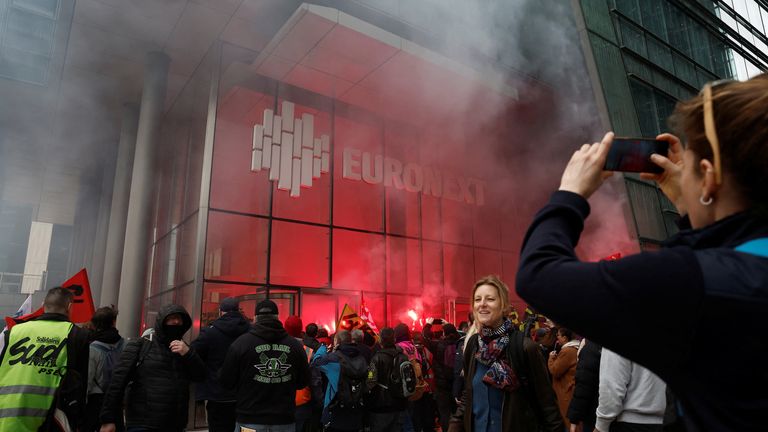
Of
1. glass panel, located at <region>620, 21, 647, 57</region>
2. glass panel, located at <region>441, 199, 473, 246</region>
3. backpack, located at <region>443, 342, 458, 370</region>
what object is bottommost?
backpack, located at <region>443, 342, 458, 370</region>

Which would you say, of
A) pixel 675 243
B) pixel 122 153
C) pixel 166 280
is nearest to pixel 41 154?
pixel 122 153

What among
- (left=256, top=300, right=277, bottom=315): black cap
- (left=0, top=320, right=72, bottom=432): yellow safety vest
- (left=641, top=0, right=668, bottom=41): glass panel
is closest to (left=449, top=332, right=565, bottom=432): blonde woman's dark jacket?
(left=256, top=300, right=277, bottom=315): black cap

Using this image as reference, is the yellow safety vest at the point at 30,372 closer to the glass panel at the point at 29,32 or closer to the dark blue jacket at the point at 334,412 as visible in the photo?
the dark blue jacket at the point at 334,412

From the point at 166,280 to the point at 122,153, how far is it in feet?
12.3

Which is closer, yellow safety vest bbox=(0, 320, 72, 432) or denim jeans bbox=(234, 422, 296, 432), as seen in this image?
yellow safety vest bbox=(0, 320, 72, 432)

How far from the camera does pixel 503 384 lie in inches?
97.9

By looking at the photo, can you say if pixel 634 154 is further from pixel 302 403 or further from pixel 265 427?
pixel 302 403

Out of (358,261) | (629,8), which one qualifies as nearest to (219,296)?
(358,261)

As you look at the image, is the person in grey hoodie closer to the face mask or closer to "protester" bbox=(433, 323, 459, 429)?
the face mask

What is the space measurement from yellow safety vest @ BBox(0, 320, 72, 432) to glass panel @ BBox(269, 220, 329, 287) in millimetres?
7187

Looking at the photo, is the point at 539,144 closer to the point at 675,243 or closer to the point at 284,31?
the point at 284,31

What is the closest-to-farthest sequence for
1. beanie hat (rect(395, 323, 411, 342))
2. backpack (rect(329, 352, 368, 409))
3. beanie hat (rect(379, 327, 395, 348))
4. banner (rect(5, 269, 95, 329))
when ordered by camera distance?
1. backpack (rect(329, 352, 368, 409))
2. beanie hat (rect(379, 327, 395, 348))
3. banner (rect(5, 269, 95, 329))
4. beanie hat (rect(395, 323, 411, 342))

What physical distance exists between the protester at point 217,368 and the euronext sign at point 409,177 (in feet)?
23.8

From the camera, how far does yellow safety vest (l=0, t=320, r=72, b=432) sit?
2996 mm
